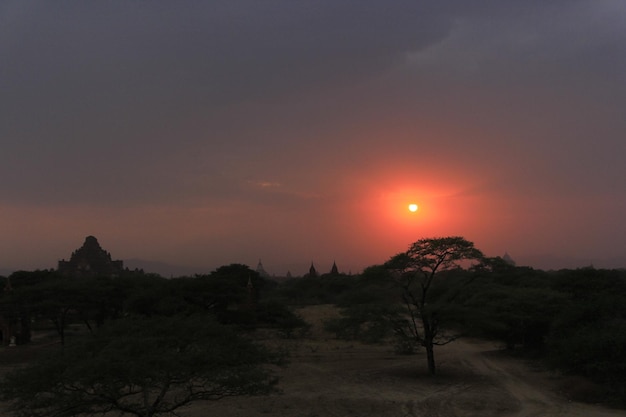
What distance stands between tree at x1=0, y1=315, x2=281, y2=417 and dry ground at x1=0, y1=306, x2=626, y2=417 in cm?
495

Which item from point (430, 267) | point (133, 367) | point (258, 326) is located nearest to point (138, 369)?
point (133, 367)

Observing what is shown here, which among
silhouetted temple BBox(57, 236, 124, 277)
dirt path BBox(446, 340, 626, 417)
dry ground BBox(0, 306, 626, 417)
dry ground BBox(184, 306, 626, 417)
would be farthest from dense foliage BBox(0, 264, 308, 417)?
silhouetted temple BBox(57, 236, 124, 277)

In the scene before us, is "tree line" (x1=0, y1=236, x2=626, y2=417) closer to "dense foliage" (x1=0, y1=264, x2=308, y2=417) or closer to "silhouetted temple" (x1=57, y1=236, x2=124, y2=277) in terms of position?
"dense foliage" (x1=0, y1=264, x2=308, y2=417)

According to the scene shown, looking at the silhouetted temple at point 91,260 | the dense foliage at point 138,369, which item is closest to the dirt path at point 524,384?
the dense foliage at point 138,369

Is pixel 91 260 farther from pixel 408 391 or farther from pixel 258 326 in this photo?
pixel 408 391

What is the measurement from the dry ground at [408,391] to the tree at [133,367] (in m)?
4.95

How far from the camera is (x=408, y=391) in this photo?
23016mm

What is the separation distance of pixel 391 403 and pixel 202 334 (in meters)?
9.79

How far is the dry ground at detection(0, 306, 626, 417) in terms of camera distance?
63.8 ft

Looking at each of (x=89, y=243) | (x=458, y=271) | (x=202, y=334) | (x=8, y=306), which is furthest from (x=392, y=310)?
(x=89, y=243)

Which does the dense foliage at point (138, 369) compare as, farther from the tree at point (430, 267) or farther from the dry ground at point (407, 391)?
the tree at point (430, 267)

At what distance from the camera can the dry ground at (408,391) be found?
1945cm

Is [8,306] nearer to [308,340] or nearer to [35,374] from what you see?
[308,340]

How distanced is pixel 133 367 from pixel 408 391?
14684 mm
